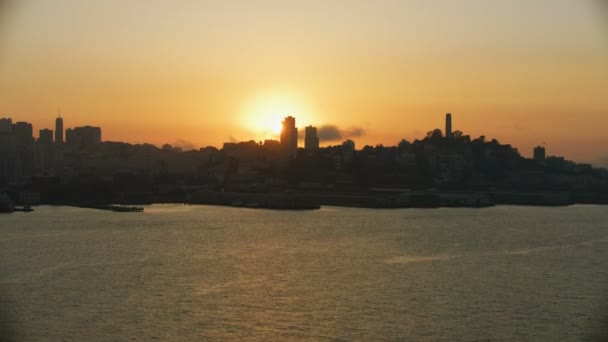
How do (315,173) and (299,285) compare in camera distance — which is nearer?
(299,285)

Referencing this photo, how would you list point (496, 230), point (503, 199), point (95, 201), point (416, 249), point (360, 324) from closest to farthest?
1. point (360, 324)
2. point (416, 249)
3. point (496, 230)
4. point (95, 201)
5. point (503, 199)

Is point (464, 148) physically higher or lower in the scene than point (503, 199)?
higher

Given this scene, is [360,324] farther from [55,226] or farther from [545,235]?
[55,226]

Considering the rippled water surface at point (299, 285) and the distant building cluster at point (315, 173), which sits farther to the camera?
the distant building cluster at point (315, 173)

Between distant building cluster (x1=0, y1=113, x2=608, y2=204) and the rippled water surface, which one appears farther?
distant building cluster (x1=0, y1=113, x2=608, y2=204)

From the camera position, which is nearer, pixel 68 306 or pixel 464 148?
pixel 68 306

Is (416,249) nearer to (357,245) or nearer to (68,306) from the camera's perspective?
(357,245)

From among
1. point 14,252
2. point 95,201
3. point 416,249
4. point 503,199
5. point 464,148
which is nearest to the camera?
point 14,252

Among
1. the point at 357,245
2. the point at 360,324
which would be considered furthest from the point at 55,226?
the point at 360,324
